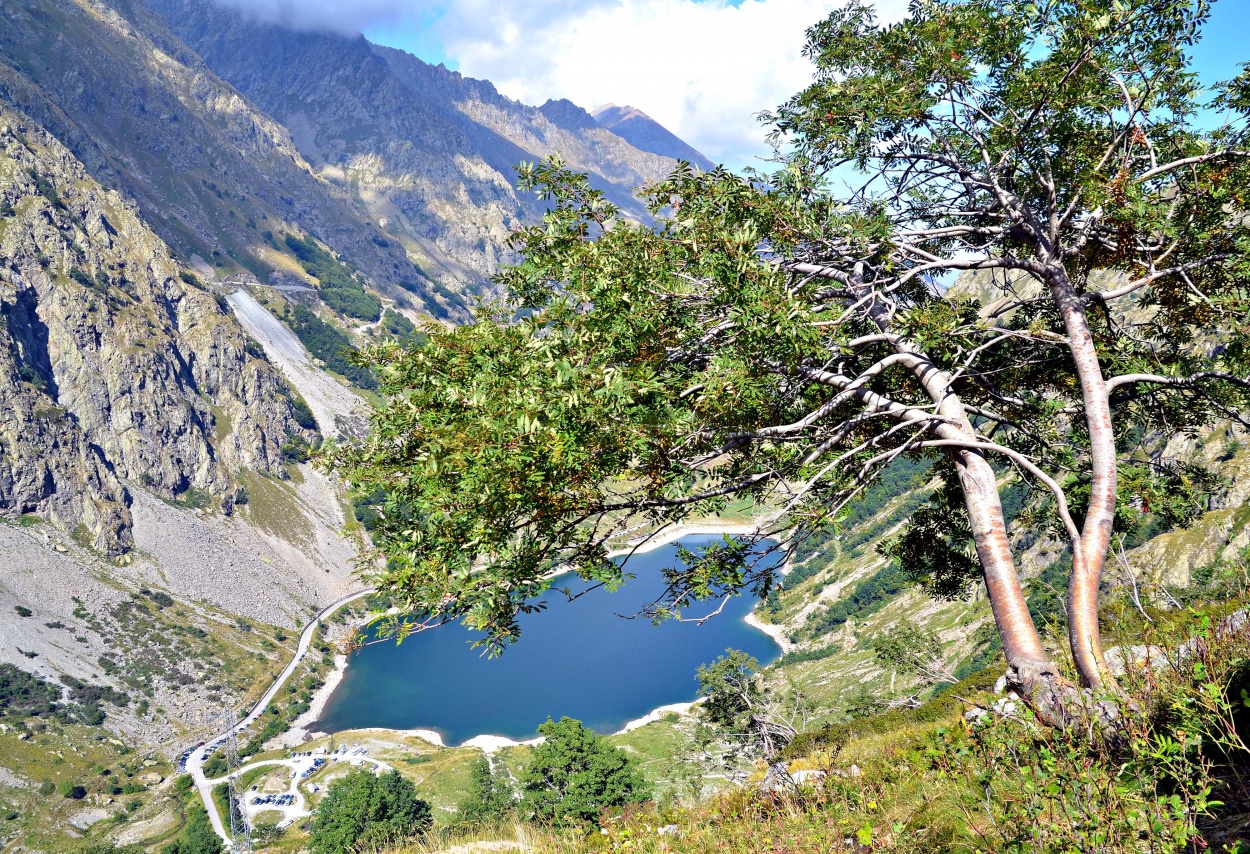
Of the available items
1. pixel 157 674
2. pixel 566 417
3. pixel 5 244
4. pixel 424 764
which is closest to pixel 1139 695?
pixel 566 417

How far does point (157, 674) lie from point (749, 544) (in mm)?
156753

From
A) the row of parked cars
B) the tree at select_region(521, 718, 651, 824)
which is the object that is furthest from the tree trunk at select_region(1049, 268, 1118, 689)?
the row of parked cars

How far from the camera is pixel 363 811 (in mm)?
62906

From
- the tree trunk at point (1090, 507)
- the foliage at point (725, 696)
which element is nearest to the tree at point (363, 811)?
the foliage at point (725, 696)

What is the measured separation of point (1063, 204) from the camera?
1120 centimetres

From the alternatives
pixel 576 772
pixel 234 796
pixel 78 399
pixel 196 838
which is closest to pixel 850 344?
pixel 576 772

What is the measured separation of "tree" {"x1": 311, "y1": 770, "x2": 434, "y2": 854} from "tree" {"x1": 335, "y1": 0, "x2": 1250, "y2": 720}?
201ft

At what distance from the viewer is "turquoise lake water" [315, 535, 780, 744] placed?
11238cm

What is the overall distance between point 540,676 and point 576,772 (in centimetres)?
7043

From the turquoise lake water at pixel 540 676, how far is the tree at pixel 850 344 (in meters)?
95.7

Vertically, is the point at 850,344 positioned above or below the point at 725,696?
below

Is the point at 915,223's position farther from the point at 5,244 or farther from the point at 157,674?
the point at 5,244

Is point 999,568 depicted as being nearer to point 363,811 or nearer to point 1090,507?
point 1090,507

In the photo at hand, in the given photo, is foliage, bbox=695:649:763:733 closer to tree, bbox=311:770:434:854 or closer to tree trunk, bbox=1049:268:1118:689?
tree, bbox=311:770:434:854
